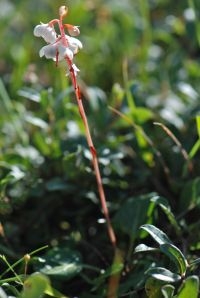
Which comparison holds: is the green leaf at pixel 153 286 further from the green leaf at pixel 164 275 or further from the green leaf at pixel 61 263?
the green leaf at pixel 61 263

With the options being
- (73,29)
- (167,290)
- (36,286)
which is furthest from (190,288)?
(73,29)

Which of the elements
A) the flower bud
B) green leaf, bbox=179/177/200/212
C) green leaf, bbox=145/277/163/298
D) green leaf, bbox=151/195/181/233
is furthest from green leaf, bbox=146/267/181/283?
the flower bud

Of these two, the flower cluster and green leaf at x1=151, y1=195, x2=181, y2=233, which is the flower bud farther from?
green leaf at x1=151, y1=195, x2=181, y2=233


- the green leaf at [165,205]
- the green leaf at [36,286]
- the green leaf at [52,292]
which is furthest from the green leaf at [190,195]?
the green leaf at [36,286]

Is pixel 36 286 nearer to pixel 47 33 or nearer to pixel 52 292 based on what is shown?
pixel 52 292

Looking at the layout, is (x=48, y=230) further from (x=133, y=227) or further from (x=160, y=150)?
(x=160, y=150)
